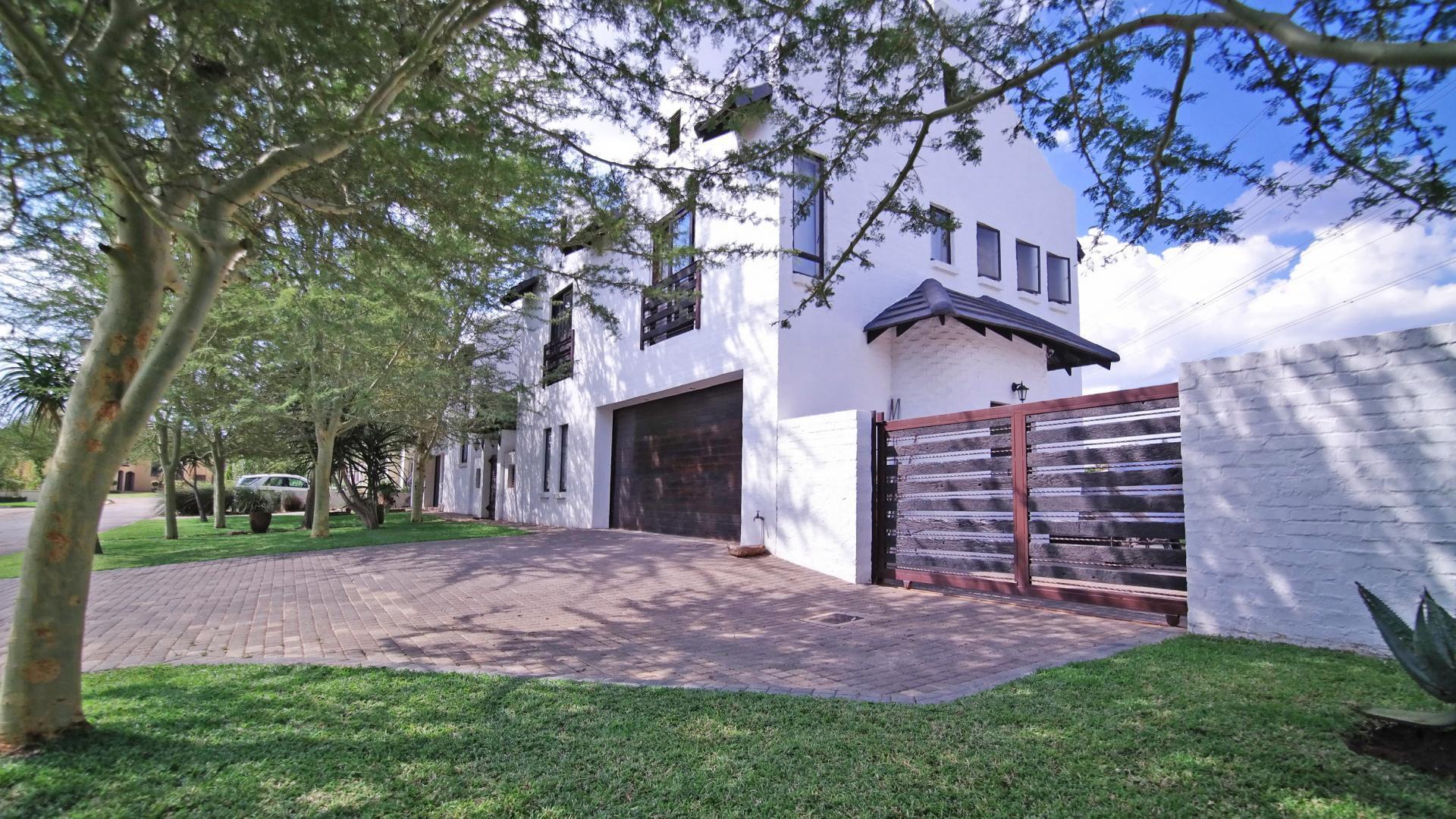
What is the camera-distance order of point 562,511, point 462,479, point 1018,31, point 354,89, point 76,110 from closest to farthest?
point 76,110 → point 354,89 → point 1018,31 → point 562,511 → point 462,479

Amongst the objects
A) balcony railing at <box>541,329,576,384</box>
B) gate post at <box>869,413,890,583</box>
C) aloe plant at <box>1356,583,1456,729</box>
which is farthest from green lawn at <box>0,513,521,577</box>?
aloe plant at <box>1356,583,1456,729</box>

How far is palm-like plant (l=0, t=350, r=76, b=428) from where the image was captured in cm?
1222

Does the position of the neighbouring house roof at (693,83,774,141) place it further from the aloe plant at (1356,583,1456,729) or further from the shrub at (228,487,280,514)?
the shrub at (228,487,280,514)

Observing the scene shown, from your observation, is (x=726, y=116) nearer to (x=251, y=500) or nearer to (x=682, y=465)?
(x=682, y=465)

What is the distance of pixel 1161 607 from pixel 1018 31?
4666 millimetres

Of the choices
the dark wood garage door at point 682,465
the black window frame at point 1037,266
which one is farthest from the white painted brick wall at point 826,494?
the black window frame at point 1037,266

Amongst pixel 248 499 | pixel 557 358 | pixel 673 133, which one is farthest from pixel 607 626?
pixel 248 499

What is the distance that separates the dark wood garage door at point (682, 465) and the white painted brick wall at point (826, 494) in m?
1.57

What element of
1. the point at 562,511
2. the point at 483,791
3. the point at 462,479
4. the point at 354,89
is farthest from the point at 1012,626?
the point at 462,479

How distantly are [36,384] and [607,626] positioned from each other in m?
13.1

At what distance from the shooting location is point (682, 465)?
1324 centimetres

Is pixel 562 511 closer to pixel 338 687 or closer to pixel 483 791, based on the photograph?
pixel 338 687

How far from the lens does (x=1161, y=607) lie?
18.6ft

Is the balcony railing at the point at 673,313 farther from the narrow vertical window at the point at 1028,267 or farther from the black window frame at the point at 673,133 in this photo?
the narrow vertical window at the point at 1028,267
